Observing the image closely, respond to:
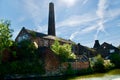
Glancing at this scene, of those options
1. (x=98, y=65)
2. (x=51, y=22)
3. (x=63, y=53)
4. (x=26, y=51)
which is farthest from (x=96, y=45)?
(x=26, y=51)

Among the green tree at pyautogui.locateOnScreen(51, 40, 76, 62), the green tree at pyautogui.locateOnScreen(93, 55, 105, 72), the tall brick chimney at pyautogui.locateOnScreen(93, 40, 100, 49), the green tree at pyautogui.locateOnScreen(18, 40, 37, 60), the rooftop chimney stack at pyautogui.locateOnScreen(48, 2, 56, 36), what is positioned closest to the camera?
the green tree at pyautogui.locateOnScreen(18, 40, 37, 60)

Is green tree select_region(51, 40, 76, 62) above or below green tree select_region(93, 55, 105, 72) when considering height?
above

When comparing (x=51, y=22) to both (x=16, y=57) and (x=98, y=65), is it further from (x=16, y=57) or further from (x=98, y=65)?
(x=16, y=57)

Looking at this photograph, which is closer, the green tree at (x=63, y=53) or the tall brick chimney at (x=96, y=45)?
the green tree at (x=63, y=53)

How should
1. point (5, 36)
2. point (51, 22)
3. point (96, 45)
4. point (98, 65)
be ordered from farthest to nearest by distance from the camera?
point (96, 45) < point (51, 22) < point (98, 65) < point (5, 36)

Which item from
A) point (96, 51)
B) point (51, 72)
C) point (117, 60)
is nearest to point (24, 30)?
point (51, 72)

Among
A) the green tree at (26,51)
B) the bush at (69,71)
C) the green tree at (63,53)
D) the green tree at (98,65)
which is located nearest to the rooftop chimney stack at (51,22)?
Result: the green tree at (63,53)

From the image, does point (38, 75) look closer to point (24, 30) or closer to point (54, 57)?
point (54, 57)

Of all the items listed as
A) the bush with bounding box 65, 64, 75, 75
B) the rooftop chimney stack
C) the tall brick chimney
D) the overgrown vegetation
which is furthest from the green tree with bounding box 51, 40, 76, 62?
the tall brick chimney

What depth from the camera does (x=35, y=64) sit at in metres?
46.8

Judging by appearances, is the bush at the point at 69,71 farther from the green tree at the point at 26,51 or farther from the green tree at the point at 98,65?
the green tree at the point at 98,65

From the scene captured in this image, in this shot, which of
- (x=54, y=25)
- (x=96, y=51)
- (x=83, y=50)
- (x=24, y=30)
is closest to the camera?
(x=24, y=30)

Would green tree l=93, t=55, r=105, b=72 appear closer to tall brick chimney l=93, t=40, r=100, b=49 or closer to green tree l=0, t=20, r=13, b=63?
green tree l=0, t=20, r=13, b=63

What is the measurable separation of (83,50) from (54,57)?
135 ft
